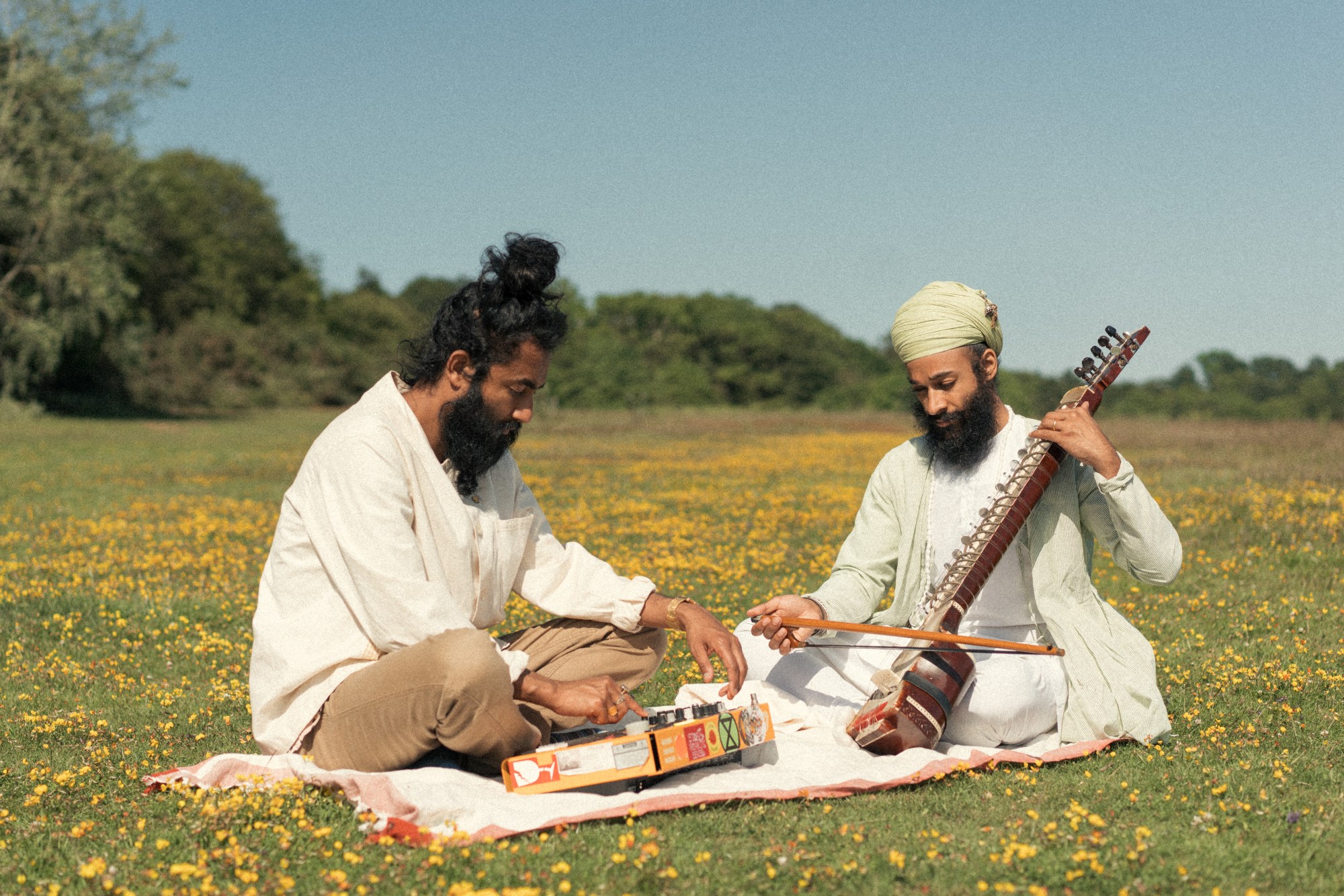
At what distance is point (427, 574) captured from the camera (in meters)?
4.45

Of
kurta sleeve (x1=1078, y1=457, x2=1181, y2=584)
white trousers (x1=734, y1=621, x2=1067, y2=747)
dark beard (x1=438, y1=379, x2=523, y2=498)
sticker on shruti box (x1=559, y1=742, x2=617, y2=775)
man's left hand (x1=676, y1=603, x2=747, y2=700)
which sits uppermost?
dark beard (x1=438, y1=379, x2=523, y2=498)

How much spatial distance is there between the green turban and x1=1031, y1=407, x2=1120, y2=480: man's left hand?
0.53 m

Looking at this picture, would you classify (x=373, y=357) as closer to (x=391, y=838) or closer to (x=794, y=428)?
(x=794, y=428)

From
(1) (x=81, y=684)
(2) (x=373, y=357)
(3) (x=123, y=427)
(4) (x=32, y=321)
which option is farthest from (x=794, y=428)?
(2) (x=373, y=357)

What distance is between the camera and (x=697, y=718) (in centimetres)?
462

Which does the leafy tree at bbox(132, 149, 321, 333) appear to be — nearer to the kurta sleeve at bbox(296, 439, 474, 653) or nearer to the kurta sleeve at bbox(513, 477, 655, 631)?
the kurta sleeve at bbox(513, 477, 655, 631)

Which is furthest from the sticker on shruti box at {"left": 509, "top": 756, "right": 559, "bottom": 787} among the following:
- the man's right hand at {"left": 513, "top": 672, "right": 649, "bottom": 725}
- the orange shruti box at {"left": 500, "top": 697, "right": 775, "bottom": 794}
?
the man's right hand at {"left": 513, "top": 672, "right": 649, "bottom": 725}

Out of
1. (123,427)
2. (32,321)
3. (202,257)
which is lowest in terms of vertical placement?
(123,427)

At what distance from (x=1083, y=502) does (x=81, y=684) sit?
5437 millimetres

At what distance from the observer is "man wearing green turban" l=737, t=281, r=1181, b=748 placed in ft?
16.1

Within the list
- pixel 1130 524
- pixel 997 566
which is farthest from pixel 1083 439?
pixel 997 566

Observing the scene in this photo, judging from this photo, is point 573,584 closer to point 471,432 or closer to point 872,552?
point 471,432

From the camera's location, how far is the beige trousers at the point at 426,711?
13.5ft

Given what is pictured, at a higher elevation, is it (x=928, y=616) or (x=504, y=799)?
(x=928, y=616)
